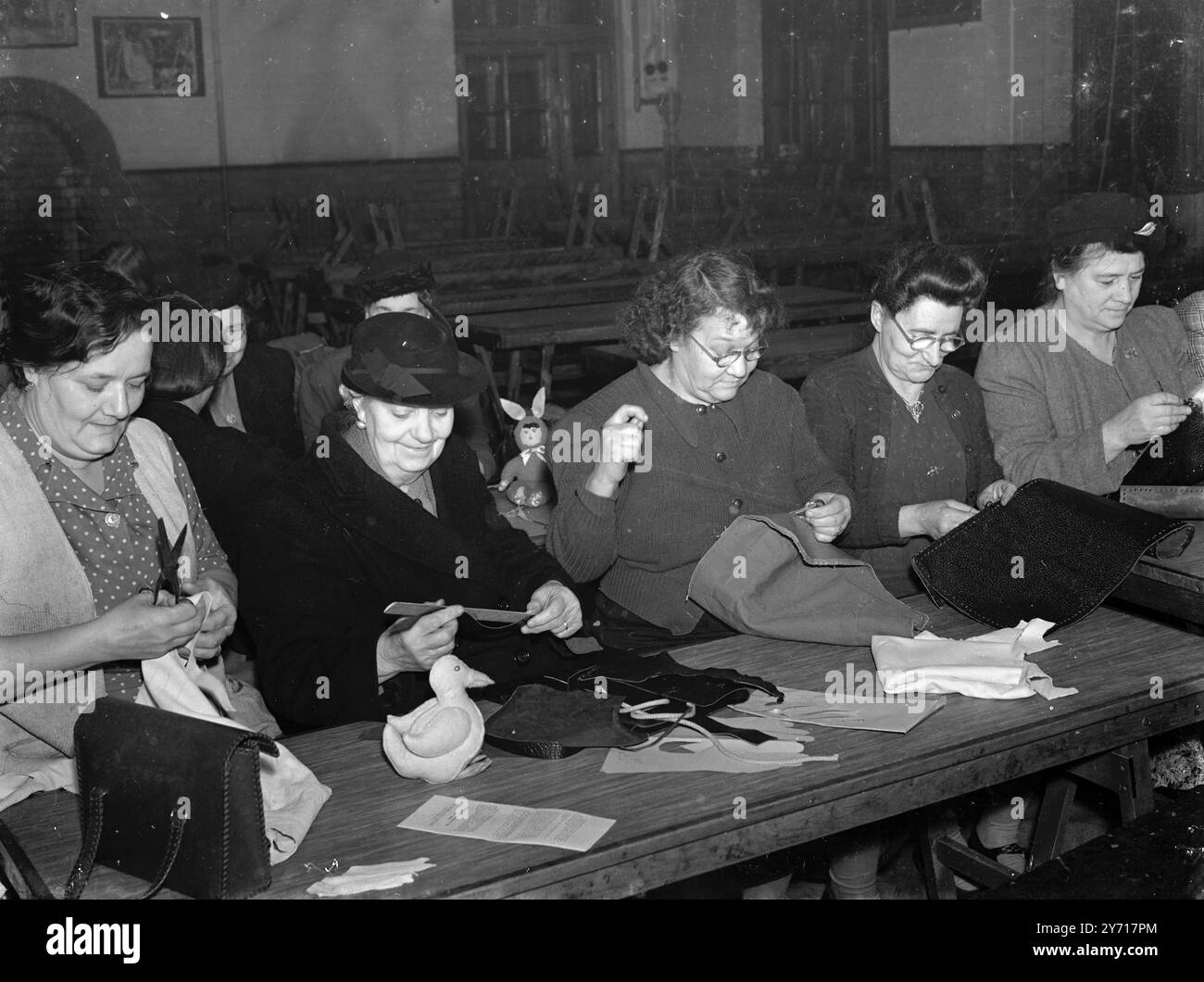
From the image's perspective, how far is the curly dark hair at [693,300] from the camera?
3.06 metres

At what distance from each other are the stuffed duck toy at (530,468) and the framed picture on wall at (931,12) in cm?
458

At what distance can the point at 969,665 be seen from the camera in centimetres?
243

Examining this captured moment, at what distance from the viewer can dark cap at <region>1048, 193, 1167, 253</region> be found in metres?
3.63

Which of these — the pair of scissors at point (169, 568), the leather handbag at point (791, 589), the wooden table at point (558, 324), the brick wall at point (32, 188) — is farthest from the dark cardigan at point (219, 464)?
the wooden table at point (558, 324)

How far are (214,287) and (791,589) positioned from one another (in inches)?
87.1

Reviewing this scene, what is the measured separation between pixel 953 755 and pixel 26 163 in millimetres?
5668

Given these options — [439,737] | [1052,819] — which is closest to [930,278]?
[1052,819]

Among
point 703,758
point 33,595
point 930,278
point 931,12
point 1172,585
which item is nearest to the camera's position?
point 703,758

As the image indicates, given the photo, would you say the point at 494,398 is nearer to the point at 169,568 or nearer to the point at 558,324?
the point at 558,324

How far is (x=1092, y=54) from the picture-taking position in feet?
21.1

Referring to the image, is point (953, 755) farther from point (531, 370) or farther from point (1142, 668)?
point (531, 370)

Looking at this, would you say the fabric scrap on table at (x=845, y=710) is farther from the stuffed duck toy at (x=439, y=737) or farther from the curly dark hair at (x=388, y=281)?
the curly dark hair at (x=388, y=281)

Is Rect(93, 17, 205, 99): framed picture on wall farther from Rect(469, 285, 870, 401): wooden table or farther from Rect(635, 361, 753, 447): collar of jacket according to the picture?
Rect(635, 361, 753, 447): collar of jacket
